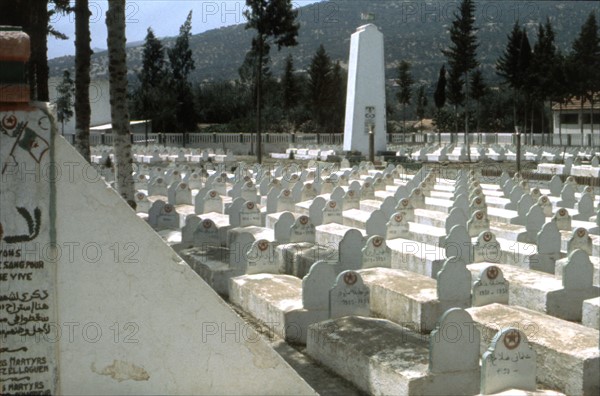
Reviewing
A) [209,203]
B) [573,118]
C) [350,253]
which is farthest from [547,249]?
[573,118]

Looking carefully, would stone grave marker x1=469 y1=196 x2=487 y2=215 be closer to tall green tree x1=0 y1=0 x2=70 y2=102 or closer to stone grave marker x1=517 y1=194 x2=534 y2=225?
stone grave marker x1=517 y1=194 x2=534 y2=225

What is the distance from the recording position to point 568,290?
25.0 ft

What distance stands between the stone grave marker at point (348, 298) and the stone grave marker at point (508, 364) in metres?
2.01

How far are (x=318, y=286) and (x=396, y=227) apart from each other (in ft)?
11.6

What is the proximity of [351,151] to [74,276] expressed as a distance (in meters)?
25.7

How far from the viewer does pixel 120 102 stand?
32.5 ft

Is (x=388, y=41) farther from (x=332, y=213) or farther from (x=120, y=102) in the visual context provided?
(x=120, y=102)

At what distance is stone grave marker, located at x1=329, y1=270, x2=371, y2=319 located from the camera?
6.75m

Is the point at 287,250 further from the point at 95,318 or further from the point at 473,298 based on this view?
the point at 95,318

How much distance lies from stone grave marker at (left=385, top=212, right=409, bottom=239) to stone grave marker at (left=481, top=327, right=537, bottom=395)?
5.39 metres

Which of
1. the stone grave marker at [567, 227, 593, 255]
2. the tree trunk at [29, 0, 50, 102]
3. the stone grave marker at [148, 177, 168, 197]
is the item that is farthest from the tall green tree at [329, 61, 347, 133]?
the stone grave marker at [567, 227, 593, 255]

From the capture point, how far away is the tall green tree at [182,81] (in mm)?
46281

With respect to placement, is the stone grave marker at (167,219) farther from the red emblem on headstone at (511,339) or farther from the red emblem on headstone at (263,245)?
the red emblem on headstone at (511,339)

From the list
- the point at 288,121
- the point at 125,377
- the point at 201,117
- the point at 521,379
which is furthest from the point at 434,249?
the point at 288,121
